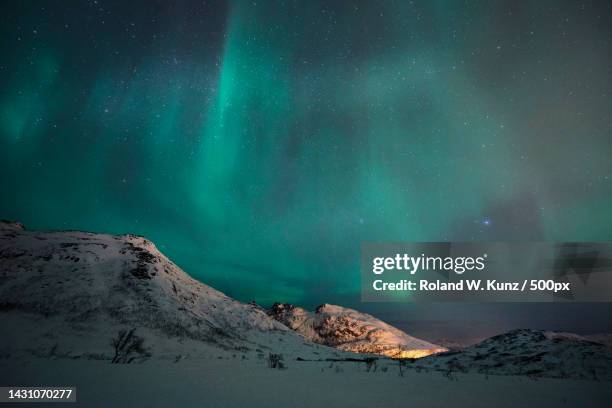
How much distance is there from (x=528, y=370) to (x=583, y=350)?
22.9 m

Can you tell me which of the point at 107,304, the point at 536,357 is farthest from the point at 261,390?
Result: the point at 536,357

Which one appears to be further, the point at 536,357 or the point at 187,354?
the point at 536,357

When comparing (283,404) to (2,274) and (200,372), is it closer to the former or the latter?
(200,372)

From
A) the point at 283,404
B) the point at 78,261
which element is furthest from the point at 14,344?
the point at 283,404

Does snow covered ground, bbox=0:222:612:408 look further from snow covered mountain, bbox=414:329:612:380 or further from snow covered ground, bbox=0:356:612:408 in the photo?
snow covered mountain, bbox=414:329:612:380

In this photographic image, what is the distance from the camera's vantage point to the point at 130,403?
4098mm

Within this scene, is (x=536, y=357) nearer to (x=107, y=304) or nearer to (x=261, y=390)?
(x=261, y=390)

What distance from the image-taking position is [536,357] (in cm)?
7738

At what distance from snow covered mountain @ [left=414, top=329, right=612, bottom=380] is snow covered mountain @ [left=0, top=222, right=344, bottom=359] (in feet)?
116

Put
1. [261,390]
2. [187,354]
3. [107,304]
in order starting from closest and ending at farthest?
[261,390] → [187,354] → [107,304]

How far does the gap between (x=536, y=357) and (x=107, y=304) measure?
101057mm

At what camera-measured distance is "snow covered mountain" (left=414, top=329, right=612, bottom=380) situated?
66.0 meters

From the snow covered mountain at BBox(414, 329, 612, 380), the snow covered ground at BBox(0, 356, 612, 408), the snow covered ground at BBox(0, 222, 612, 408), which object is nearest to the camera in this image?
the snow covered ground at BBox(0, 356, 612, 408)

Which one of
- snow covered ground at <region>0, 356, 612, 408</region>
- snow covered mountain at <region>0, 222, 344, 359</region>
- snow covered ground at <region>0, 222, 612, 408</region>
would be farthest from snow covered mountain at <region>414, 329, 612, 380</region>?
snow covered ground at <region>0, 356, 612, 408</region>
